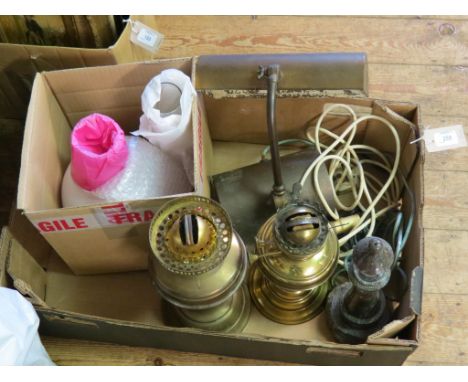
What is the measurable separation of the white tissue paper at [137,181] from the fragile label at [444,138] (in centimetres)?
48

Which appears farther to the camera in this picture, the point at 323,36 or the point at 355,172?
the point at 323,36

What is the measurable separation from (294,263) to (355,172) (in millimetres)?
306

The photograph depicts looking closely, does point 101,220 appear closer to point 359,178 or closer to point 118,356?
point 118,356

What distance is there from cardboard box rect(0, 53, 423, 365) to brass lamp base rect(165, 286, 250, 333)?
0.08 ft

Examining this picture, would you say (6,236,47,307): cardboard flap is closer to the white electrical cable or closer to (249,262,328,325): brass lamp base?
(249,262,328,325): brass lamp base

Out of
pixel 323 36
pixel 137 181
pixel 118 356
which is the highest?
pixel 323 36

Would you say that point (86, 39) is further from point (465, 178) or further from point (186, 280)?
point (465, 178)

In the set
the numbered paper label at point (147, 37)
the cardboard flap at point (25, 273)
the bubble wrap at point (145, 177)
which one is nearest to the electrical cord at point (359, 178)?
the bubble wrap at point (145, 177)

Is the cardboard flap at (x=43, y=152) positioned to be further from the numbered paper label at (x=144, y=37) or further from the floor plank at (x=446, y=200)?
the floor plank at (x=446, y=200)

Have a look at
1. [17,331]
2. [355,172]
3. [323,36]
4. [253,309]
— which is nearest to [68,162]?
[17,331]

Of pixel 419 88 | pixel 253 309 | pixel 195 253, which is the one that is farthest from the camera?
pixel 419 88

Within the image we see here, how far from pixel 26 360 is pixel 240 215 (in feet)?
1.41

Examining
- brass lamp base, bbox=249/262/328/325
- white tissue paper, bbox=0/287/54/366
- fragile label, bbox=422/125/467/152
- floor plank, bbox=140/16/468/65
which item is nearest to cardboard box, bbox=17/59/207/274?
white tissue paper, bbox=0/287/54/366

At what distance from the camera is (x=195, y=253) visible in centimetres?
74
